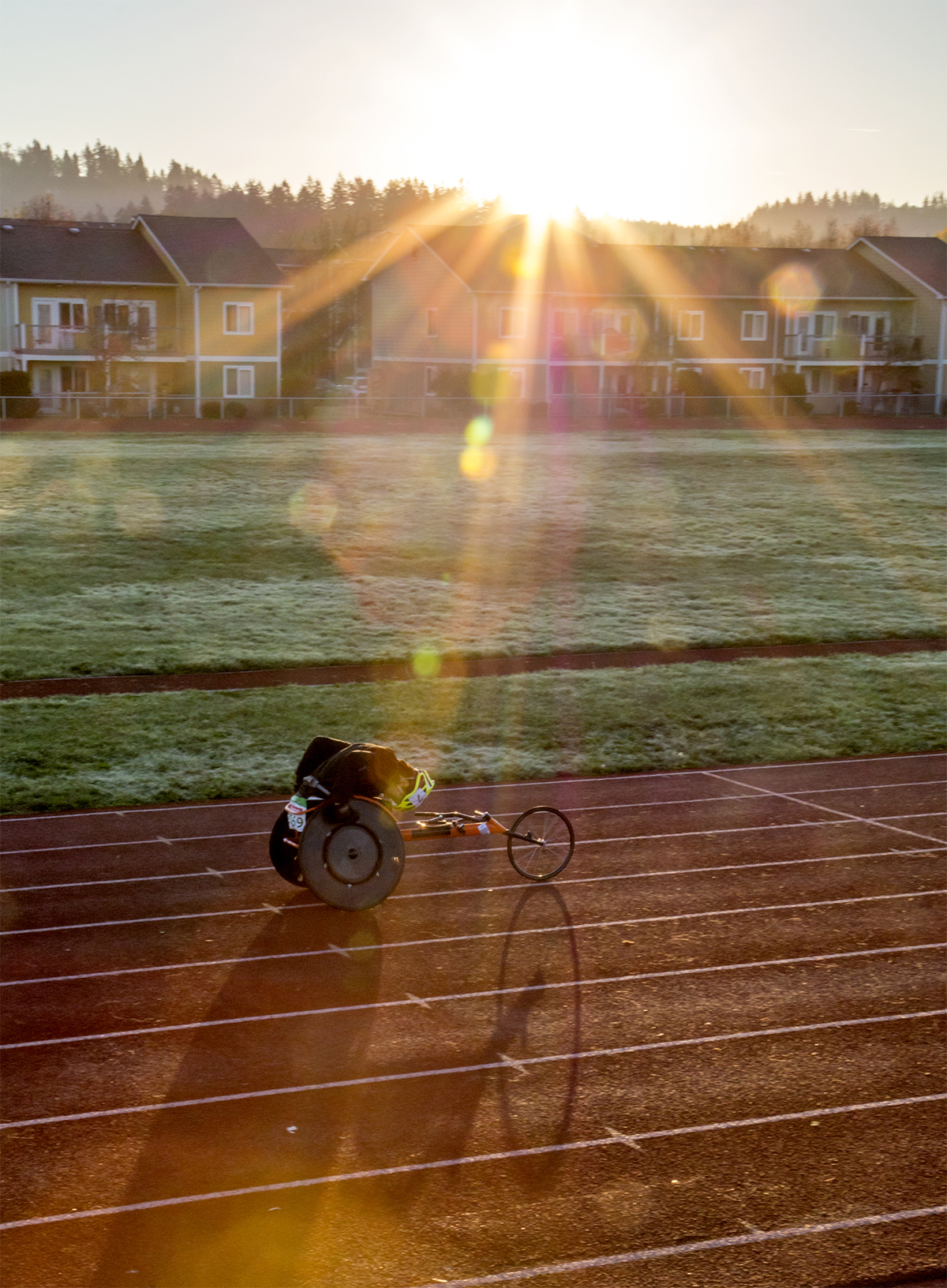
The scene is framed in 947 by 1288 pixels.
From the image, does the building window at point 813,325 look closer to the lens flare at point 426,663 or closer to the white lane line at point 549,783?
the lens flare at point 426,663

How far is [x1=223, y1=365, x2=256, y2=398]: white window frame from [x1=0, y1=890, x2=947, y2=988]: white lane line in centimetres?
5222

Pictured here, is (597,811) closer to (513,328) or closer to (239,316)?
(239,316)

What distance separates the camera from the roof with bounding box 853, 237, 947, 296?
7006 cm

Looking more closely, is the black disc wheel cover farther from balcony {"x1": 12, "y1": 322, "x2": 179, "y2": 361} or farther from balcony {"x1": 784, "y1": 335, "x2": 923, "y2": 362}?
balcony {"x1": 784, "y1": 335, "x2": 923, "y2": 362}

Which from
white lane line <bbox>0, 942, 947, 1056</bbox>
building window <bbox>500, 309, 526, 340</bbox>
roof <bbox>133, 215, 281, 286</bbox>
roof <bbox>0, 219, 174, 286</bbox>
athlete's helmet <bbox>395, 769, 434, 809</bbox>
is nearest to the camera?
white lane line <bbox>0, 942, 947, 1056</bbox>

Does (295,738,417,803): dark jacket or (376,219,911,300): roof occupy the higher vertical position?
(376,219,911,300): roof

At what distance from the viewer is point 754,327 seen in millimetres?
69312

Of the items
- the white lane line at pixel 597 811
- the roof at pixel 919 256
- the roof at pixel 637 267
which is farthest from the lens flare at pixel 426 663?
the roof at pixel 919 256

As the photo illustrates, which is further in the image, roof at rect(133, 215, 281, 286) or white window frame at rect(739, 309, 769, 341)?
white window frame at rect(739, 309, 769, 341)

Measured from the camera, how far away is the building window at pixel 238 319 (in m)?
60.0

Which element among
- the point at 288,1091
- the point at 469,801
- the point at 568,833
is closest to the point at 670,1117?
the point at 288,1091

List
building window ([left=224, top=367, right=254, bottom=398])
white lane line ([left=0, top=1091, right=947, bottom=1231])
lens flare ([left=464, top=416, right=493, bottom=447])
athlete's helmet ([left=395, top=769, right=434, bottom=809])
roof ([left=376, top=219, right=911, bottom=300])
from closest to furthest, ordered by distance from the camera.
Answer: white lane line ([left=0, top=1091, right=947, bottom=1231]) → athlete's helmet ([left=395, top=769, right=434, bottom=809]) → lens flare ([left=464, top=416, right=493, bottom=447]) → building window ([left=224, top=367, right=254, bottom=398]) → roof ([left=376, top=219, right=911, bottom=300])

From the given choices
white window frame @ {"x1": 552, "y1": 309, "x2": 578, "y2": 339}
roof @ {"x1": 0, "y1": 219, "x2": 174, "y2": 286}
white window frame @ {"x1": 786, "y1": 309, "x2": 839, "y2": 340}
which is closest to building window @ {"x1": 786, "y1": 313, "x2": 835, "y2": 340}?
white window frame @ {"x1": 786, "y1": 309, "x2": 839, "y2": 340}

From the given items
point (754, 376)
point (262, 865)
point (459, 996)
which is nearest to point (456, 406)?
point (754, 376)
